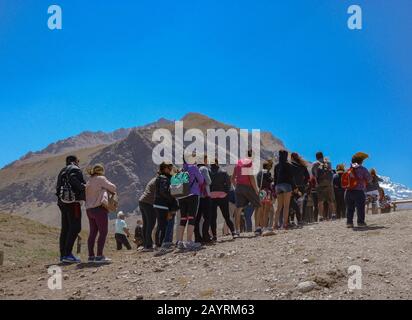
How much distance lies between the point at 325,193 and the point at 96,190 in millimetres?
7727

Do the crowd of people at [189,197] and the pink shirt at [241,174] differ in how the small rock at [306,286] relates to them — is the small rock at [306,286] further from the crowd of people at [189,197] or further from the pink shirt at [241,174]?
the pink shirt at [241,174]

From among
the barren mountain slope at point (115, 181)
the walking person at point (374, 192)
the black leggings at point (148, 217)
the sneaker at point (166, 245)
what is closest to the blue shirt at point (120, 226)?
the black leggings at point (148, 217)

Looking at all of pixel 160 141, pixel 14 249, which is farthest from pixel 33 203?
pixel 14 249

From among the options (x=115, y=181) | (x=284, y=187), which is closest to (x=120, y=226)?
(x=284, y=187)

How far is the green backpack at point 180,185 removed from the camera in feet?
34.5

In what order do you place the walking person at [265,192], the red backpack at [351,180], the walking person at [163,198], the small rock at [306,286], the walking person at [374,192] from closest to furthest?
the small rock at [306,286]
the walking person at [163,198]
the red backpack at [351,180]
the walking person at [265,192]
the walking person at [374,192]

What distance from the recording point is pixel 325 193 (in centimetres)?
1514

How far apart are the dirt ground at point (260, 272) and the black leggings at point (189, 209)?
0.73 metres

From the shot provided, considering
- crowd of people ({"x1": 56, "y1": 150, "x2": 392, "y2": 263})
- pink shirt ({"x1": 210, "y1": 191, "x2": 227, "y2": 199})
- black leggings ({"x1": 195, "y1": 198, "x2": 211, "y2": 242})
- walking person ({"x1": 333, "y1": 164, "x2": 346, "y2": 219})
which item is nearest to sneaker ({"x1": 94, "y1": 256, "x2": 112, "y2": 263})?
crowd of people ({"x1": 56, "y1": 150, "x2": 392, "y2": 263})

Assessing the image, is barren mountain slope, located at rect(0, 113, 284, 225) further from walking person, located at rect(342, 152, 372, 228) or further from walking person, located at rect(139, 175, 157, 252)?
walking person, located at rect(342, 152, 372, 228)

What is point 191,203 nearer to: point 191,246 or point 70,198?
point 191,246
